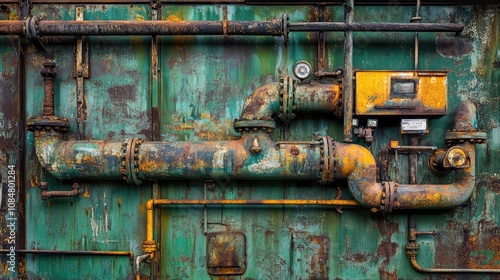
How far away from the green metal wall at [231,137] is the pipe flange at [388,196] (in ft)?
1.13

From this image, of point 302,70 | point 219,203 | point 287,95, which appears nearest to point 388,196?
point 287,95

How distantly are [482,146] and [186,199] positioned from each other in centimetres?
334

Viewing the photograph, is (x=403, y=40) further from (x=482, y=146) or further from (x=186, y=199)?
(x=186, y=199)

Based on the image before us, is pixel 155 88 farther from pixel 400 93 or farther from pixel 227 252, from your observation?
pixel 400 93

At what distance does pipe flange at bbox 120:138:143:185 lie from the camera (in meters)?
3.74

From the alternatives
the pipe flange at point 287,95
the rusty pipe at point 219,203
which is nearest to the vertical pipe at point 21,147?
the rusty pipe at point 219,203

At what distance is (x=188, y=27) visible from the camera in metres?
3.90

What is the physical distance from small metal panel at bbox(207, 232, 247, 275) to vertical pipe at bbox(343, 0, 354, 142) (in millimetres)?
1607

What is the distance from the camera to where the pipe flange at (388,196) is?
3.75 m

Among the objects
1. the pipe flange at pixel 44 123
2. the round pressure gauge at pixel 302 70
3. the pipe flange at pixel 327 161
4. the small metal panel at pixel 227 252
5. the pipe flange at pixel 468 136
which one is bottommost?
the small metal panel at pixel 227 252

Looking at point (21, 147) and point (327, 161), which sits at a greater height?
point (21, 147)

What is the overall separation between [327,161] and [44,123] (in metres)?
2.93

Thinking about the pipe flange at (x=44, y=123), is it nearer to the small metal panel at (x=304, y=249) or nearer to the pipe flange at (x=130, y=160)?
the pipe flange at (x=130, y=160)

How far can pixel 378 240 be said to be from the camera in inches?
162
